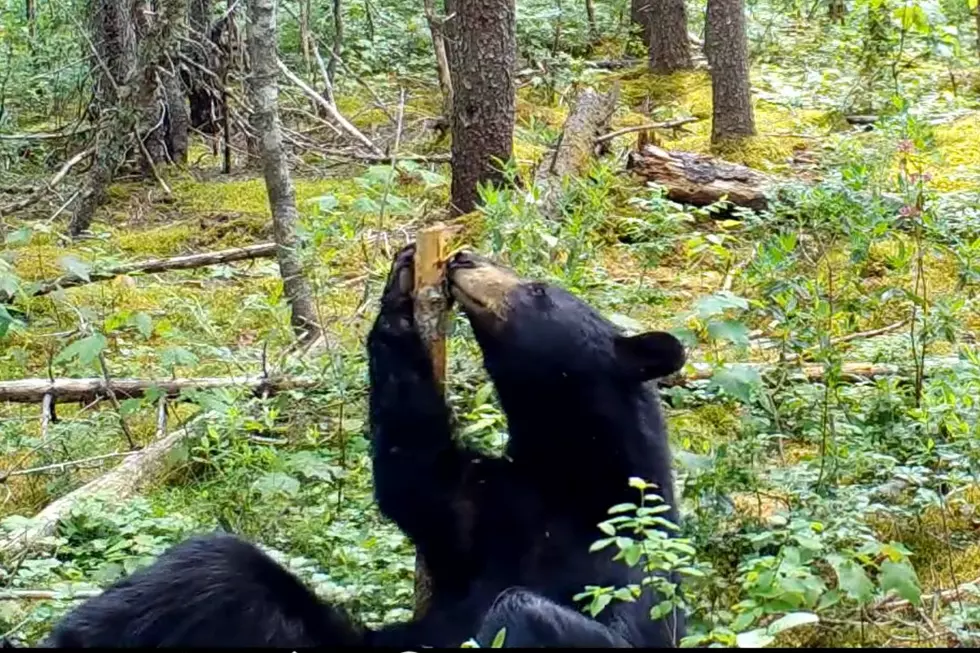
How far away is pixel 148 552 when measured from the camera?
4648 mm

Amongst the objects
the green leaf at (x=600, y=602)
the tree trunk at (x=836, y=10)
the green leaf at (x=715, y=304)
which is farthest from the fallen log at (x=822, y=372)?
the tree trunk at (x=836, y=10)

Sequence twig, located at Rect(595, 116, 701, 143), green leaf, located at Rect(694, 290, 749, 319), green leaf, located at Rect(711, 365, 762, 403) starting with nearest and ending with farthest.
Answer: green leaf, located at Rect(694, 290, 749, 319), green leaf, located at Rect(711, 365, 762, 403), twig, located at Rect(595, 116, 701, 143)

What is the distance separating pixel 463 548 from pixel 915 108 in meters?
8.56

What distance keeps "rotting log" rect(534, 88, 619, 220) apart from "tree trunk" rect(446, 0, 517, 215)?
14.0 inches

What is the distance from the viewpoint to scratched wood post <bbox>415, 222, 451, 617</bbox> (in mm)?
4090

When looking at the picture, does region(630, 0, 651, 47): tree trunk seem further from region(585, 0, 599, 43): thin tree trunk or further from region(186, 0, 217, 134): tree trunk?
region(186, 0, 217, 134): tree trunk

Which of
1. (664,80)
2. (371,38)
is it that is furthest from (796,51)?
(371,38)

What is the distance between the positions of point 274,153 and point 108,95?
Result: 4.93 metres

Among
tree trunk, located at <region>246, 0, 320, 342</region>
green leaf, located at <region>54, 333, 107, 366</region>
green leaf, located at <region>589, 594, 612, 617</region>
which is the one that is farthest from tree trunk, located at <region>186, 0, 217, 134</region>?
green leaf, located at <region>589, 594, 612, 617</region>

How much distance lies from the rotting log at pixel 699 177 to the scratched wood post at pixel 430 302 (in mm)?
5340

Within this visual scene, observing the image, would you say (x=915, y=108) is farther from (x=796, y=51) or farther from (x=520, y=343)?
(x=520, y=343)

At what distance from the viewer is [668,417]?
5.64 metres

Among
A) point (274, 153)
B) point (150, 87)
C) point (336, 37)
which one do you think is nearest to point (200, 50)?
point (336, 37)

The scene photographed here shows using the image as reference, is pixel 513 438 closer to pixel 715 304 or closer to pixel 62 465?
pixel 715 304
